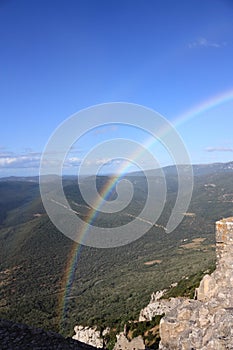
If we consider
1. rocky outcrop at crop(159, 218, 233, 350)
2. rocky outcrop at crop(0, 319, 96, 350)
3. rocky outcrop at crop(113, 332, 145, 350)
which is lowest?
rocky outcrop at crop(113, 332, 145, 350)

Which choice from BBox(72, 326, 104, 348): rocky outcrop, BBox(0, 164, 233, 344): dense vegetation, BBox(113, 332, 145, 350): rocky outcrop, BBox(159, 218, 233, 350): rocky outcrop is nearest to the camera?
BBox(159, 218, 233, 350): rocky outcrop

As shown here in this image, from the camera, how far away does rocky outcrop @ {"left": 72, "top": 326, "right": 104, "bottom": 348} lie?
67.7 feet

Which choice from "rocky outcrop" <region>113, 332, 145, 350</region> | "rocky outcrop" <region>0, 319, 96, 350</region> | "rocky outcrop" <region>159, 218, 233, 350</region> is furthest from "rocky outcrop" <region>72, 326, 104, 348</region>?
"rocky outcrop" <region>159, 218, 233, 350</region>

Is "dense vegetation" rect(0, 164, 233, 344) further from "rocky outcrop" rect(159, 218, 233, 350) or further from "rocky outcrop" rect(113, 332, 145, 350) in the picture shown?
"rocky outcrop" rect(159, 218, 233, 350)

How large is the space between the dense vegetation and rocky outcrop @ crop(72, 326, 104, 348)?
1.43 m

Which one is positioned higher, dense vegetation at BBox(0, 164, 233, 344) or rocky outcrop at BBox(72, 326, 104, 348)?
rocky outcrop at BBox(72, 326, 104, 348)

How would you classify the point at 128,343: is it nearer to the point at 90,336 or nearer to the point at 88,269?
the point at 90,336

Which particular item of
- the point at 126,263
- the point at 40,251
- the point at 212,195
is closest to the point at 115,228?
the point at 126,263

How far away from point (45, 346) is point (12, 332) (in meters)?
1.08

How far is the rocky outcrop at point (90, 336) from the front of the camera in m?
20.6

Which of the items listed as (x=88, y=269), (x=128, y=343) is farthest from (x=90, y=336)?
(x=88, y=269)

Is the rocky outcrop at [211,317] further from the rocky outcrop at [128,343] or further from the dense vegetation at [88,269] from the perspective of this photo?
the dense vegetation at [88,269]

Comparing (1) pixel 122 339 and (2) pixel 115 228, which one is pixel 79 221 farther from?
(1) pixel 122 339

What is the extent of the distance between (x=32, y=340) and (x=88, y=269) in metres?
53.6
